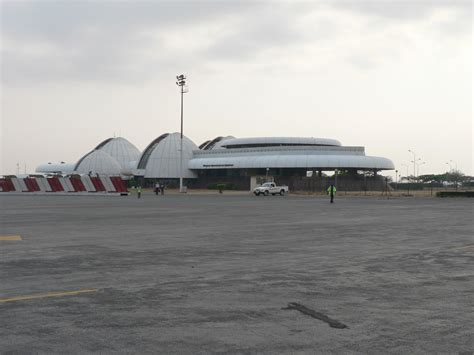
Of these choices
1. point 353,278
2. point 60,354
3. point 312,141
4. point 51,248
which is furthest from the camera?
point 312,141

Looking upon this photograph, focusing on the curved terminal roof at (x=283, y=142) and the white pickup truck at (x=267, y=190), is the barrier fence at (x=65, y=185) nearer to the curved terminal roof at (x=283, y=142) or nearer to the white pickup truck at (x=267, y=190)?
the white pickup truck at (x=267, y=190)

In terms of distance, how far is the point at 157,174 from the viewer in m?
123

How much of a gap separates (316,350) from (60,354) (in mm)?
2515

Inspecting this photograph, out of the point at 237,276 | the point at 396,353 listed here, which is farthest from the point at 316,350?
the point at 237,276

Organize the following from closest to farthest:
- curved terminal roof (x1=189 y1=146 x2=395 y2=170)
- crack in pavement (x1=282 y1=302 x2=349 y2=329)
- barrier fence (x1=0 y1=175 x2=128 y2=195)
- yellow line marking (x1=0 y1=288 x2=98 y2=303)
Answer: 1. crack in pavement (x1=282 y1=302 x2=349 y2=329)
2. yellow line marking (x1=0 y1=288 x2=98 y2=303)
3. barrier fence (x1=0 y1=175 x2=128 y2=195)
4. curved terminal roof (x1=189 y1=146 x2=395 y2=170)

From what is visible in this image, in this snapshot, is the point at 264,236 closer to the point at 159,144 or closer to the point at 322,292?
the point at 322,292

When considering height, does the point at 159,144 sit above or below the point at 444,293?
above

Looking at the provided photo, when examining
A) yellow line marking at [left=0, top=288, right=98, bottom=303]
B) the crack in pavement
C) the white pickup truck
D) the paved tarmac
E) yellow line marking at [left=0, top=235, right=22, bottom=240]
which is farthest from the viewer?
the white pickup truck

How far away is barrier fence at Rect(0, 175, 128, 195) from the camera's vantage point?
6725 centimetres

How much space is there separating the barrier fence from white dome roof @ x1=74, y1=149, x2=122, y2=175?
62347 mm

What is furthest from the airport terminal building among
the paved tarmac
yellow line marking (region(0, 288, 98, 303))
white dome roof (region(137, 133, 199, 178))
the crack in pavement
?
the crack in pavement

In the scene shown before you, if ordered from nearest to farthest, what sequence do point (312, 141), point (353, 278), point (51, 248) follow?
point (353, 278)
point (51, 248)
point (312, 141)

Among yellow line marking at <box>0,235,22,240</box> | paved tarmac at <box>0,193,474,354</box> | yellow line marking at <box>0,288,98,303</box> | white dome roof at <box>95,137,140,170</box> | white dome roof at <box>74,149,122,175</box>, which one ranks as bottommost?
yellow line marking at <box>0,235,22,240</box>

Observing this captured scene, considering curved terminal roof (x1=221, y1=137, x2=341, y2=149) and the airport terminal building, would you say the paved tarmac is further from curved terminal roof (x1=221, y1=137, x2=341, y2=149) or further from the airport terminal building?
curved terminal roof (x1=221, y1=137, x2=341, y2=149)
